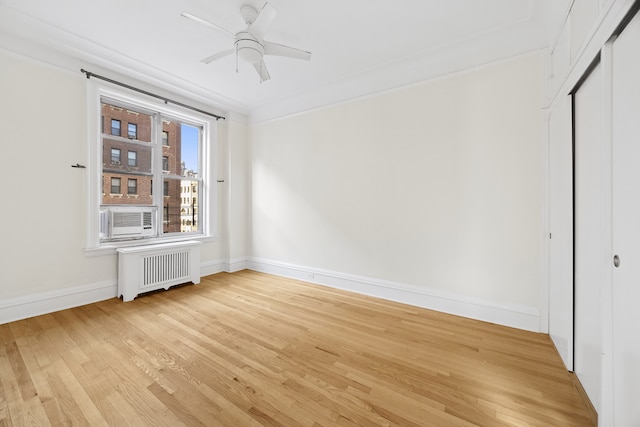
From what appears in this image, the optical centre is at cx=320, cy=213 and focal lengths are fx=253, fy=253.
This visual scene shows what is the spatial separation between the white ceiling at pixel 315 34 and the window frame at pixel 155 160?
1.17 feet

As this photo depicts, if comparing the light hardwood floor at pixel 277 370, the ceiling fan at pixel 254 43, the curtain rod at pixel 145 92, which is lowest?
the light hardwood floor at pixel 277 370

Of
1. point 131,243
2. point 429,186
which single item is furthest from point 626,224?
point 131,243

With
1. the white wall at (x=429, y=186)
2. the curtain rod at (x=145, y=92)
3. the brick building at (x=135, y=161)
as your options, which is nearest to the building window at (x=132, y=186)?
the brick building at (x=135, y=161)

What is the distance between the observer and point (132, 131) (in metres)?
3.71

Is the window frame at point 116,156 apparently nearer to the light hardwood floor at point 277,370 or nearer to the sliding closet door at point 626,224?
the light hardwood floor at point 277,370

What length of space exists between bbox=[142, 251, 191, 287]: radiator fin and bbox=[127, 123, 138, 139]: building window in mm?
1775

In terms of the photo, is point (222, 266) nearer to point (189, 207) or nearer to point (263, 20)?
point (189, 207)

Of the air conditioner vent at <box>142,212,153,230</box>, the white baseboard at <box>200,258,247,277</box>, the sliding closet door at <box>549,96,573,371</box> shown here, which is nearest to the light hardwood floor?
the sliding closet door at <box>549,96,573,371</box>

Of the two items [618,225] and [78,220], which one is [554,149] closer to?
[618,225]

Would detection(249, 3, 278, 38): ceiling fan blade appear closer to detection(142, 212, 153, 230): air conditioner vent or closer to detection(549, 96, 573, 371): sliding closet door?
detection(549, 96, 573, 371): sliding closet door

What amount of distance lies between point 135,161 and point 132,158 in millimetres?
54

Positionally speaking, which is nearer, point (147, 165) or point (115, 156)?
point (115, 156)

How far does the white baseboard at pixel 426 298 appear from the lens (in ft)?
8.27

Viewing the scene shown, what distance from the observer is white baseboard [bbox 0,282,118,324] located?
2624mm
